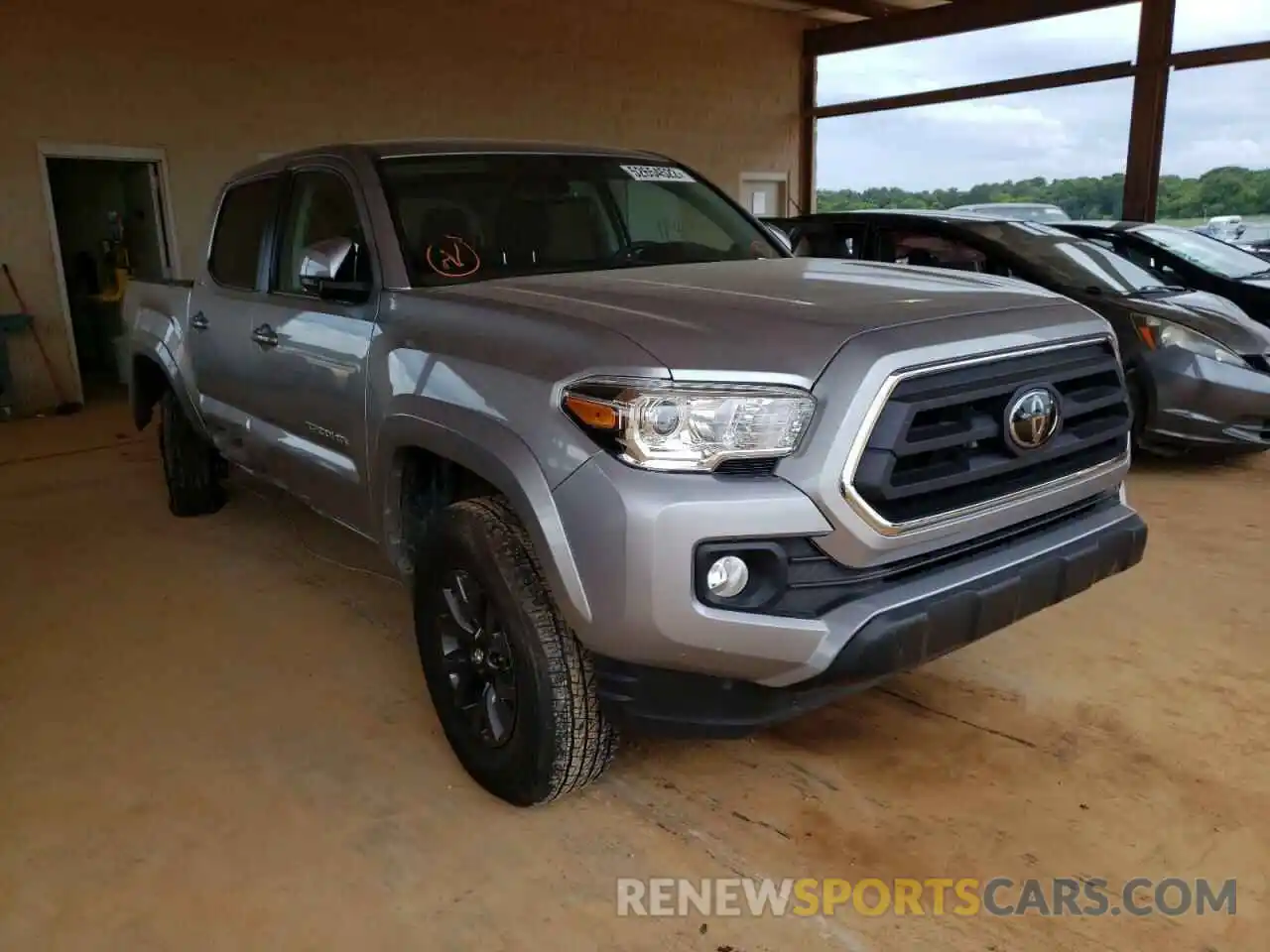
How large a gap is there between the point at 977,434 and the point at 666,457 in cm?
72

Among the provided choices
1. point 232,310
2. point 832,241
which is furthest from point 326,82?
point 232,310

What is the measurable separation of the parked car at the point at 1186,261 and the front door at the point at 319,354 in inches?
222

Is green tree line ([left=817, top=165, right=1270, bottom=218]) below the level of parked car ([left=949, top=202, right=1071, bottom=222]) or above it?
above

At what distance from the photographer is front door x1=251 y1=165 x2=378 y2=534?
2.93 metres

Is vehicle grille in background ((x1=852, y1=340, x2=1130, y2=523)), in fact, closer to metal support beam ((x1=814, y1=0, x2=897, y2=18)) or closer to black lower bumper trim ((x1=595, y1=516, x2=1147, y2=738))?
black lower bumper trim ((x1=595, y1=516, x2=1147, y2=738))

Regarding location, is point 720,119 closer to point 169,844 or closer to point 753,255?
point 753,255

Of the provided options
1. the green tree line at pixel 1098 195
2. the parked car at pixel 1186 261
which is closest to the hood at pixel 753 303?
the parked car at pixel 1186 261

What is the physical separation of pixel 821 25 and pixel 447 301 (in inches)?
540

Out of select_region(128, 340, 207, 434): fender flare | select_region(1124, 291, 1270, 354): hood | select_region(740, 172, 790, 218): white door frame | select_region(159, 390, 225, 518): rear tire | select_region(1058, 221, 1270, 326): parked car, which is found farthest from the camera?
select_region(740, 172, 790, 218): white door frame

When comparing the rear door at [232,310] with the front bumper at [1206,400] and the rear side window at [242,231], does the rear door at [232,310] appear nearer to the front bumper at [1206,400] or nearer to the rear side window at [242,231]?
the rear side window at [242,231]

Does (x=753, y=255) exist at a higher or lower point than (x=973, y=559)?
higher

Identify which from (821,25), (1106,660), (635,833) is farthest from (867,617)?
(821,25)

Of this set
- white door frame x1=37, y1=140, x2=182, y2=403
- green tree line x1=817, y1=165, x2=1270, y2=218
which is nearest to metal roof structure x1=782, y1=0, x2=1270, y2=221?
green tree line x1=817, y1=165, x2=1270, y2=218

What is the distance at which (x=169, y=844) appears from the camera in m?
2.39
